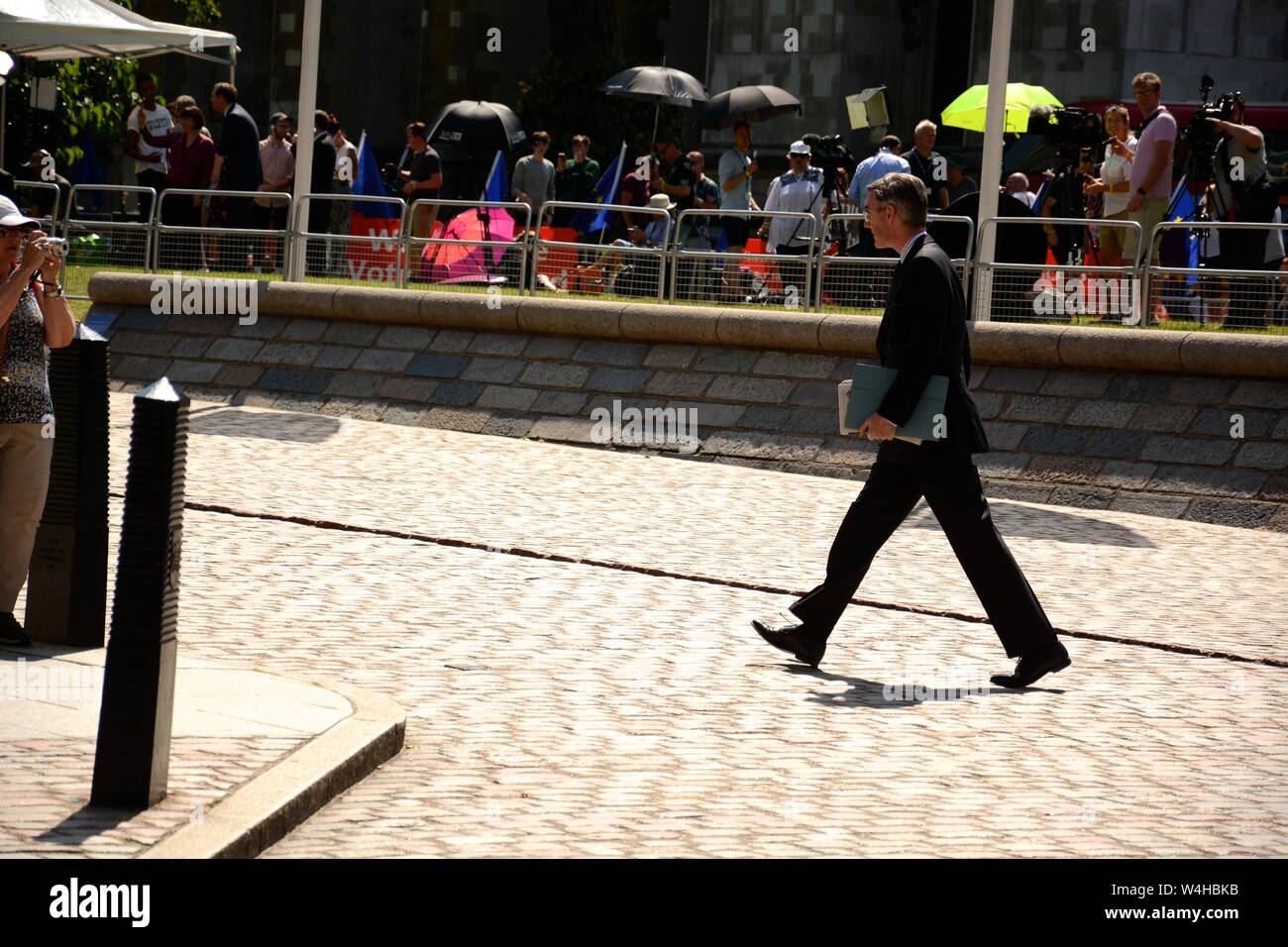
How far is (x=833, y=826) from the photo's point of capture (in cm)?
607

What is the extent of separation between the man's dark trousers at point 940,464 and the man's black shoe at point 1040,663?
3 centimetres

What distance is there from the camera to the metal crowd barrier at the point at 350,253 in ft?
60.8

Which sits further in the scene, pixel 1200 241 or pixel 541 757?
pixel 1200 241

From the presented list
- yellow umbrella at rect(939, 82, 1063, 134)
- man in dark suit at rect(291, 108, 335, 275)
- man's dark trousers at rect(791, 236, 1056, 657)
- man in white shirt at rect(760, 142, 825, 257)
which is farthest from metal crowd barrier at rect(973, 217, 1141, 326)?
yellow umbrella at rect(939, 82, 1063, 134)

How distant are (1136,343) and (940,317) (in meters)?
6.73

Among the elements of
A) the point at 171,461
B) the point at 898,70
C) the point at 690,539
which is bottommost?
the point at 690,539

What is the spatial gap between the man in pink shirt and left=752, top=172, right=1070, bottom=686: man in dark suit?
7.99 m

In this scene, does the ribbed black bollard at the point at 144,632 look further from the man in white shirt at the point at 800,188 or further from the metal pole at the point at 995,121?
the man in white shirt at the point at 800,188

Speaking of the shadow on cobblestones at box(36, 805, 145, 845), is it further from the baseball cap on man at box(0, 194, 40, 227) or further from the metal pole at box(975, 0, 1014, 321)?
the metal pole at box(975, 0, 1014, 321)

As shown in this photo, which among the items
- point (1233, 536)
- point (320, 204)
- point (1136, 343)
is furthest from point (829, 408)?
point (320, 204)

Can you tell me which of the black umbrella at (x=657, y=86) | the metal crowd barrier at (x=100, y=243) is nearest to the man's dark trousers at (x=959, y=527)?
the metal crowd barrier at (x=100, y=243)

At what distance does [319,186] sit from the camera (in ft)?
70.2

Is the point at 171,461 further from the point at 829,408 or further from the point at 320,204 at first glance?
the point at 320,204

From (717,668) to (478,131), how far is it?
21960 millimetres
